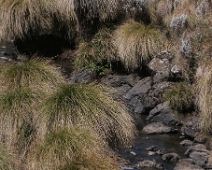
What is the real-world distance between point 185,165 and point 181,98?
329 centimetres

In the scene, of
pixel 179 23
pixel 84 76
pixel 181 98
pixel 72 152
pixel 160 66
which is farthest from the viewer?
pixel 84 76

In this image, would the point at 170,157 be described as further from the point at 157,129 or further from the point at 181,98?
the point at 181,98

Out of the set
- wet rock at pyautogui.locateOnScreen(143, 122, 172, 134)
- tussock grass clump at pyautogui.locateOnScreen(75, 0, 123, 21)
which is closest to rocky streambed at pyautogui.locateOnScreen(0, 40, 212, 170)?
wet rock at pyautogui.locateOnScreen(143, 122, 172, 134)

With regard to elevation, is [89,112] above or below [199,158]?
above

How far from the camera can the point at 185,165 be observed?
11.0 m

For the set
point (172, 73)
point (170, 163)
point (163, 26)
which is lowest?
point (170, 163)

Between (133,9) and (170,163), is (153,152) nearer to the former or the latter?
(170,163)

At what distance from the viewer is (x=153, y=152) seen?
39.2 feet

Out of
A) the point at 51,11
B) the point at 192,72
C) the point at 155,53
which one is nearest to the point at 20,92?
the point at 192,72

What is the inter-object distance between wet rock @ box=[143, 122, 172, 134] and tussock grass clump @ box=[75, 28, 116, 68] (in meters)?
4.66

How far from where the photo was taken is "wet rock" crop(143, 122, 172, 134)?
1316 cm

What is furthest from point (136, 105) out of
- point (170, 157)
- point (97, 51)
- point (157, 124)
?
point (170, 157)

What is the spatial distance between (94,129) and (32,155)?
1.31 m

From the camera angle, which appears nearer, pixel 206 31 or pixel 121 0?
pixel 206 31
